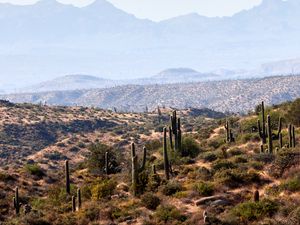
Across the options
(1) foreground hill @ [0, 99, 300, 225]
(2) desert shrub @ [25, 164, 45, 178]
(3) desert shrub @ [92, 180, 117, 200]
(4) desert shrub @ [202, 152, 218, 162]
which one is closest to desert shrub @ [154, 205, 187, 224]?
(1) foreground hill @ [0, 99, 300, 225]

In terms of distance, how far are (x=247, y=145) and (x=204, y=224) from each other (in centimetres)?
2046

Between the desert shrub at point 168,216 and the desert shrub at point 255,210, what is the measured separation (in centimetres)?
220

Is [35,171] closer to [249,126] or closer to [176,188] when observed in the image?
[176,188]

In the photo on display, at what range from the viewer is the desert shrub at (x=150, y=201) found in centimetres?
2347

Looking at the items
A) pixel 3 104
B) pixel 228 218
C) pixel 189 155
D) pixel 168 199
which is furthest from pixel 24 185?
pixel 3 104

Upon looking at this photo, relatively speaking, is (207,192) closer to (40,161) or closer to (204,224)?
(204,224)

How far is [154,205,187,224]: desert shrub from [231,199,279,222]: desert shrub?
220 centimetres

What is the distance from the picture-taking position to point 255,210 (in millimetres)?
20516

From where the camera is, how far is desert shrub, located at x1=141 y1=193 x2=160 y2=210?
924 inches

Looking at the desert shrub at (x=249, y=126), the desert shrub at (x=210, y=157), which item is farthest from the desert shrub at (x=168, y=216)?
the desert shrub at (x=249, y=126)

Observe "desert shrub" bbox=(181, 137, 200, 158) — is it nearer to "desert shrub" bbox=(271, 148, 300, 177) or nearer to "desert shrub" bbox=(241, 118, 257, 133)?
"desert shrub" bbox=(241, 118, 257, 133)

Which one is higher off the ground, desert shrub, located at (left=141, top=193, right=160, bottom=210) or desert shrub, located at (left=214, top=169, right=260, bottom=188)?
desert shrub, located at (left=214, top=169, right=260, bottom=188)

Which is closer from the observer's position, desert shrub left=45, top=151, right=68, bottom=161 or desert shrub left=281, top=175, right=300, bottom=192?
desert shrub left=281, top=175, right=300, bottom=192

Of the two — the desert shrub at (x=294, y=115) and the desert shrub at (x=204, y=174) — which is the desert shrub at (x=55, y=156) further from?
the desert shrub at (x=204, y=174)
